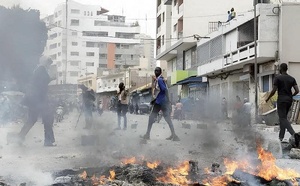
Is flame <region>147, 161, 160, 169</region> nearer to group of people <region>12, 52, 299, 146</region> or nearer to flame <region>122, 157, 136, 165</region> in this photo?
flame <region>122, 157, 136, 165</region>

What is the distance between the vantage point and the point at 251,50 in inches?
955

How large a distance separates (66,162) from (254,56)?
18497 mm

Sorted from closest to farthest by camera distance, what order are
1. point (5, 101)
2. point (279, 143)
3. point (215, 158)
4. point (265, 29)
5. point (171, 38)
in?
1. point (215, 158)
2. point (279, 143)
3. point (5, 101)
4. point (265, 29)
5. point (171, 38)

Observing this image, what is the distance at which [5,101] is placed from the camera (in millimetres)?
14812

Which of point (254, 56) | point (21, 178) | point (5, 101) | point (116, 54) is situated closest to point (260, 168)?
point (21, 178)

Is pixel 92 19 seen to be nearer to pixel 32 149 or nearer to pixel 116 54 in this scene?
pixel 32 149

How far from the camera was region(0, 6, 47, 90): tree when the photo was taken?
1030 cm

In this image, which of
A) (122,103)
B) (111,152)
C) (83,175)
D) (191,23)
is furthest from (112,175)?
(191,23)

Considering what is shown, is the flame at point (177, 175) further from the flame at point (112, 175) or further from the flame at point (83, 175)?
the flame at point (83, 175)

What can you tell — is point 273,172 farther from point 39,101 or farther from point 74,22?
point 74,22

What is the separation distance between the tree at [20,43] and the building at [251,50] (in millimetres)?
9041

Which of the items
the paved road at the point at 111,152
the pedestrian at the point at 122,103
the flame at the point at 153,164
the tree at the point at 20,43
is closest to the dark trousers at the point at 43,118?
the paved road at the point at 111,152

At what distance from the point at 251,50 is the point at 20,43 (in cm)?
1640

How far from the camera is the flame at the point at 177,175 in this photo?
503 cm
